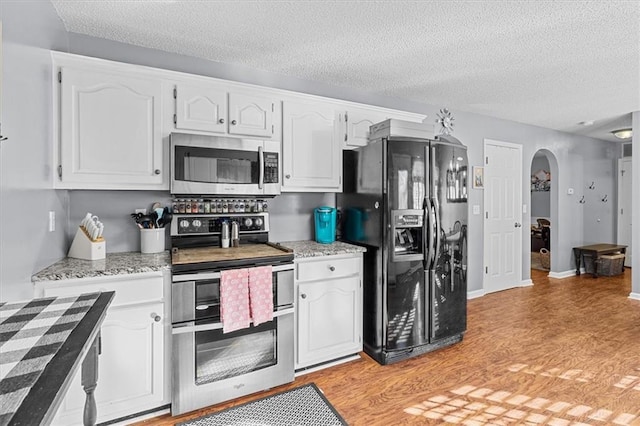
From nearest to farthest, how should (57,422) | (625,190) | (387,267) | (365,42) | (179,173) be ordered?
(57,422) < (179,173) < (365,42) < (387,267) < (625,190)

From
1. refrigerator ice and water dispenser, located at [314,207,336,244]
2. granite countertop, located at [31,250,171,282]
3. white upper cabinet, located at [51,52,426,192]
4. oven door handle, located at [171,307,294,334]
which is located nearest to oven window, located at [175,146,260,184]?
white upper cabinet, located at [51,52,426,192]

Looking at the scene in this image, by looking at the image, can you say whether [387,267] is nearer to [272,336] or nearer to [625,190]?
[272,336]

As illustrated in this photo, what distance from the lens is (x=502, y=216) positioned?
15.9 ft

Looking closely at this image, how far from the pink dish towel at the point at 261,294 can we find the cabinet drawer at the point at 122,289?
0.55 metres

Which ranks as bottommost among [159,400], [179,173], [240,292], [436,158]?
[159,400]

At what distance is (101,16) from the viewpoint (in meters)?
2.15

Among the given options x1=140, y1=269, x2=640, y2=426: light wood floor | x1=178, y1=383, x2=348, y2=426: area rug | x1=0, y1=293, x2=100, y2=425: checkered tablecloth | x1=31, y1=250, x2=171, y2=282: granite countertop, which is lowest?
x1=140, y1=269, x2=640, y2=426: light wood floor

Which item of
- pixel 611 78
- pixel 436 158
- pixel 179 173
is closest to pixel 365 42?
pixel 436 158

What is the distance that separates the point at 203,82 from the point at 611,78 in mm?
3752

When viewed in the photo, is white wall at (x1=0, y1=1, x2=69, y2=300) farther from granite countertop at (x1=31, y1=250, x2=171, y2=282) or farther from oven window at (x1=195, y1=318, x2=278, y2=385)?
oven window at (x1=195, y1=318, x2=278, y2=385)

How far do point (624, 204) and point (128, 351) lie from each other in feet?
27.9

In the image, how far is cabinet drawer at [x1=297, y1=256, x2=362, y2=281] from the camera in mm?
2500

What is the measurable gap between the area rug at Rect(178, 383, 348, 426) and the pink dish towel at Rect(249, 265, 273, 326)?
0.50 metres

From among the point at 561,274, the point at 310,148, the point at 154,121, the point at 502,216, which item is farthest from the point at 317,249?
the point at 561,274
